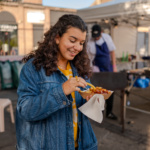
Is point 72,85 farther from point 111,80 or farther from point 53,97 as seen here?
point 111,80

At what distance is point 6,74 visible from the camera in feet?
21.4

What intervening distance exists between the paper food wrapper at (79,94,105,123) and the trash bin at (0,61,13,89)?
19.0ft

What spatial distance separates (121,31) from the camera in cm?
1127

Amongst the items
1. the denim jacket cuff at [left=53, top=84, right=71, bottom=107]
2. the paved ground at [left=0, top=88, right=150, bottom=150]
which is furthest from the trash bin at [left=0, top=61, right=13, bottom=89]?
the denim jacket cuff at [left=53, top=84, right=71, bottom=107]

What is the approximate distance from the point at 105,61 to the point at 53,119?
2.95 metres

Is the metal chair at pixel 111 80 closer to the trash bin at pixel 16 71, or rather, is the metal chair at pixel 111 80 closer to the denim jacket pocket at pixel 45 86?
the denim jacket pocket at pixel 45 86

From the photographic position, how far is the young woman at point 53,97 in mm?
1097

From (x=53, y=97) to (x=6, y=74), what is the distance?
5840 mm

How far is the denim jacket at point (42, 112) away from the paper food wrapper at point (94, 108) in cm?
11

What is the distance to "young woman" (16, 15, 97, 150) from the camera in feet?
3.60

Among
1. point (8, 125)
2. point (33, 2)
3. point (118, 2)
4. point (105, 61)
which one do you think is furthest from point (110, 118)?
point (33, 2)

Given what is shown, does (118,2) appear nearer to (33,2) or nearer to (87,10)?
(87,10)

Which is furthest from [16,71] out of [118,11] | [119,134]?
[119,134]

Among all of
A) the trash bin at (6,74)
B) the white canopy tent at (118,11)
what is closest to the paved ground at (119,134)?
the trash bin at (6,74)
